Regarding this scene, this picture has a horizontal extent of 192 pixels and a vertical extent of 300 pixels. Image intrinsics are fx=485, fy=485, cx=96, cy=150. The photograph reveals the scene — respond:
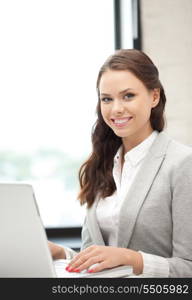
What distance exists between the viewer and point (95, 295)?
0.80 metres

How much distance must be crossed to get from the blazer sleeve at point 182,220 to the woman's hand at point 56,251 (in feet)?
0.94

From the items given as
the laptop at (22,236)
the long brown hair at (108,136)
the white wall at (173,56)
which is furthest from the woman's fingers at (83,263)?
the white wall at (173,56)

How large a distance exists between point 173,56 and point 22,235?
1772 millimetres

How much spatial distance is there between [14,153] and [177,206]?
1399 millimetres

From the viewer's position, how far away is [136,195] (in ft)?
4.55

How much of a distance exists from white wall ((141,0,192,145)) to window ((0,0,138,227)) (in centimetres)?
30

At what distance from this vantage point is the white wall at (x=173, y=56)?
96.2 inches

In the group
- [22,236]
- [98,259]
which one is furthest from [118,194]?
[22,236]

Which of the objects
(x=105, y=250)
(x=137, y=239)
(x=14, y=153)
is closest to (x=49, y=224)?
(x=14, y=153)

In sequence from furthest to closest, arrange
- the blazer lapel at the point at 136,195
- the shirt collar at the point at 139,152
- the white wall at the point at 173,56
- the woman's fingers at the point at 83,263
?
the white wall at the point at 173,56 → the shirt collar at the point at 139,152 → the blazer lapel at the point at 136,195 → the woman's fingers at the point at 83,263

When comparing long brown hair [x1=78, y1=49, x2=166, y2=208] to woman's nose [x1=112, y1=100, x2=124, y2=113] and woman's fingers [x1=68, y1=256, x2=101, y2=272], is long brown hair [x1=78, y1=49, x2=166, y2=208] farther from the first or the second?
woman's fingers [x1=68, y1=256, x2=101, y2=272]

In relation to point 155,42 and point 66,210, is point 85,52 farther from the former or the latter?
point 66,210

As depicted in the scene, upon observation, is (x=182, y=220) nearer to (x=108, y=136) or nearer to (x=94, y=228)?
(x=94, y=228)

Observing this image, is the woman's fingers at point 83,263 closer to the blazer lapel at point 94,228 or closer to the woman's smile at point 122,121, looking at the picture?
the blazer lapel at point 94,228
